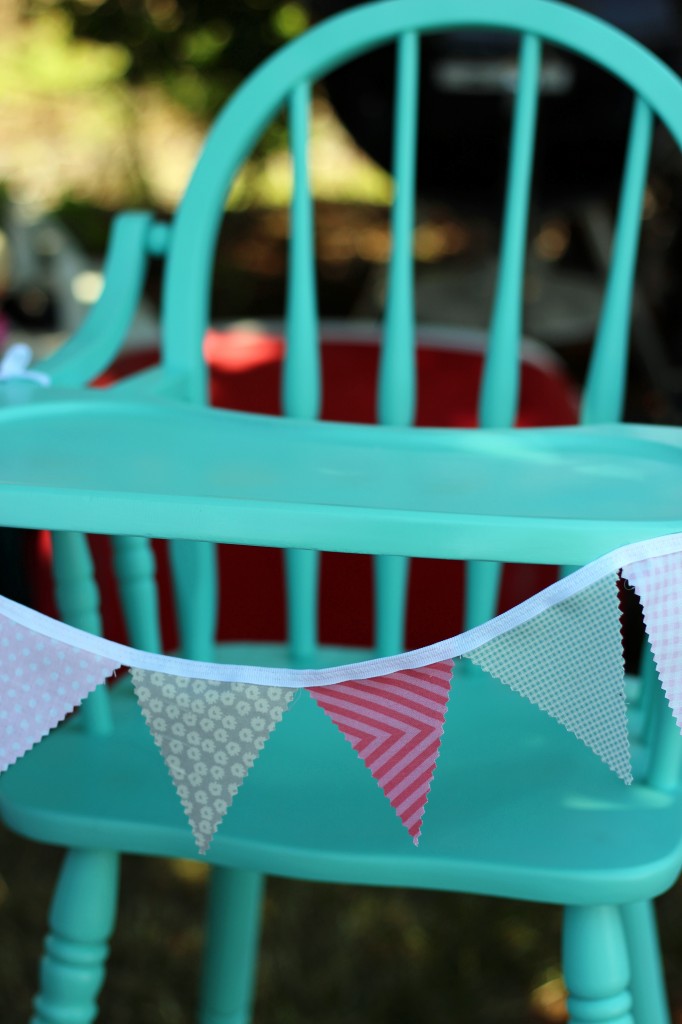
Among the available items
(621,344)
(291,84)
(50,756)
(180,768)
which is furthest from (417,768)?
(291,84)

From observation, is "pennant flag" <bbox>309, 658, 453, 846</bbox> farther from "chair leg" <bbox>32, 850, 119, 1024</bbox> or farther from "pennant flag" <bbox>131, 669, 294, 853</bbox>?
"chair leg" <bbox>32, 850, 119, 1024</bbox>

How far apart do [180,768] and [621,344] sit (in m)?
0.55

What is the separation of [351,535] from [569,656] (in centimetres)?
13

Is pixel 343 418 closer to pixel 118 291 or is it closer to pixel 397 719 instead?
pixel 118 291

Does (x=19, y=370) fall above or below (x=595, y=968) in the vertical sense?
above

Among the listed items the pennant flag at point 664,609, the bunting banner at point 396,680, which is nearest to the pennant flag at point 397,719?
the bunting banner at point 396,680

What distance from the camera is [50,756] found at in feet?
2.88

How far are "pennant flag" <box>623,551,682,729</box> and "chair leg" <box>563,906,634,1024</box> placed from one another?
224mm

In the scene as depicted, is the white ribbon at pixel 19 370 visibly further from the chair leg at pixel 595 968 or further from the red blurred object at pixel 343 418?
the chair leg at pixel 595 968

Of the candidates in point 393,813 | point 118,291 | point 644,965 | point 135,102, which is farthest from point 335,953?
point 135,102

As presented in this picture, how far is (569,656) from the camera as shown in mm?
605

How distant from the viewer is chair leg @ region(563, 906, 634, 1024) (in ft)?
2.50

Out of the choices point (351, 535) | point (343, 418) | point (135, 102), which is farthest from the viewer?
point (135, 102)

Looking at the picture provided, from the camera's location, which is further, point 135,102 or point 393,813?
point 135,102
